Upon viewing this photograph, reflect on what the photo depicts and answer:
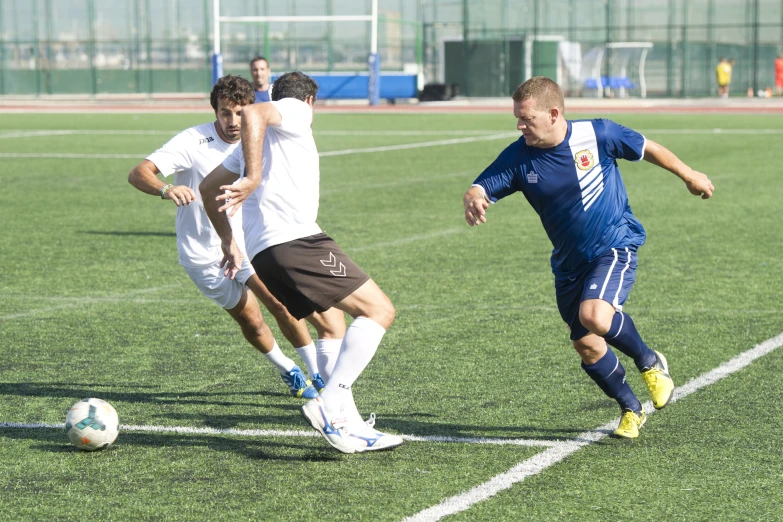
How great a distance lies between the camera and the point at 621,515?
446cm

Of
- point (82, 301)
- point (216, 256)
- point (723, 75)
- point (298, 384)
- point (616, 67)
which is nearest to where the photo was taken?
point (298, 384)

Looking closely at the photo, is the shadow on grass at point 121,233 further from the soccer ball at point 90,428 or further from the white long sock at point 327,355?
the soccer ball at point 90,428

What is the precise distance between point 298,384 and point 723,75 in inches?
1918

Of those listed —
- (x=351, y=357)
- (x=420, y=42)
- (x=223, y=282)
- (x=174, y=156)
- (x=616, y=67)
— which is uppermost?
(x=420, y=42)

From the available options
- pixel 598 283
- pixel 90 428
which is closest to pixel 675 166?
pixel 598 283

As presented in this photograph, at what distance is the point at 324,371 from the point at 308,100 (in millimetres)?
1391

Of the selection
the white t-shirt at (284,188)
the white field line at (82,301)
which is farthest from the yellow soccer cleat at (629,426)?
the white field line at (82,301)

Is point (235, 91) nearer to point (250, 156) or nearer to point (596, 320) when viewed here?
point (250, 156)

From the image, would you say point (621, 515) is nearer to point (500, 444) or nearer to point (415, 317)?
point (500, 444)

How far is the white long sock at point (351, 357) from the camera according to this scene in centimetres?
529

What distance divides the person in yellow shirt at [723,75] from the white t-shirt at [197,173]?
48.4 m

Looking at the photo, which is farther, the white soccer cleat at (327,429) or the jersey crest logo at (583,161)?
the jersey crest logo at (583,161)

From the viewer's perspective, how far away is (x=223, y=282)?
6.58m

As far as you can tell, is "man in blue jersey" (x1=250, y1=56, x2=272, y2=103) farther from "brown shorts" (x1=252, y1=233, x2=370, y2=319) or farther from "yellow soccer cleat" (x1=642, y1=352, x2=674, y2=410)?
"yellow soccer cleat" (x1=642, y1=352, x2=674, y2=410)
